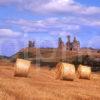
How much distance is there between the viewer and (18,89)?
14398 mm

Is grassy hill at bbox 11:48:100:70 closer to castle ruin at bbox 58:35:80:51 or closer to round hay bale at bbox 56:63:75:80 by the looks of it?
castle ruin at bbox 58:35:80:51

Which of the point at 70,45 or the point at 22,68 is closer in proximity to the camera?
the point at 22,68

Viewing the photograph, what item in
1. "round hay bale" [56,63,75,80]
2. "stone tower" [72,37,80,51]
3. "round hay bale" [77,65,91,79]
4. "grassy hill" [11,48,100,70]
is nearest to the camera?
"round hay bale" [56,63,75,80]

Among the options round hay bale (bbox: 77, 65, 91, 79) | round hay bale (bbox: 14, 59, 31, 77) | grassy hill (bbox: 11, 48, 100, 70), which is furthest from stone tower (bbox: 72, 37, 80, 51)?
round hay bale (bbox: 14, 59, 31, 77)

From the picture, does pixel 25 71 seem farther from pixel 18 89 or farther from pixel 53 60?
pixel 53 60

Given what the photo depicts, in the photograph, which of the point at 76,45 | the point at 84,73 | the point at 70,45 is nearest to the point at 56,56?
the point at 76,45

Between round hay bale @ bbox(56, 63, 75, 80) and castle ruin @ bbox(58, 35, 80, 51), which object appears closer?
round hay bale @ bbox(56, 63, 75, 80)

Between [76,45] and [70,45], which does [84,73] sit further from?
[70,45]

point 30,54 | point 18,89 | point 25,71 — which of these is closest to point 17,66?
point 25,71

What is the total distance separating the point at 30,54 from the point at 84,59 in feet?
25.4

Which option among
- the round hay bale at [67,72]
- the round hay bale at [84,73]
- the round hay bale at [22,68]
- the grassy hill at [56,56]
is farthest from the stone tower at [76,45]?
the round hay bale at [22,68]

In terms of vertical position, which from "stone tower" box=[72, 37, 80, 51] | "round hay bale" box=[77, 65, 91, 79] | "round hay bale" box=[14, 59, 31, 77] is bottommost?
"round hay bale" box=[77, 65, 91, 79]

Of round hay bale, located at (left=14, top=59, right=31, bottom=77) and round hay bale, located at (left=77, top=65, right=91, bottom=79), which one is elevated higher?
round hay bale, located at (left=14, top=59, right=31, bottom=77)

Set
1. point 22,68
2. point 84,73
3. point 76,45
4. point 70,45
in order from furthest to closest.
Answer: point 70,45, point 76,45, point 84,73, point 22,68
